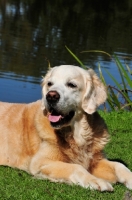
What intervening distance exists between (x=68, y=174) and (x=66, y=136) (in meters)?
0.56

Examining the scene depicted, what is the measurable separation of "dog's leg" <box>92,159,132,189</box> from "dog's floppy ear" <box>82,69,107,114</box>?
2.14 ft

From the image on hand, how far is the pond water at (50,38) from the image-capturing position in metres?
15.8

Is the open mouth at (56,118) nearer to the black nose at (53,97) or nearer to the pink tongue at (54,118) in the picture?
the pink tongue at (54,118)

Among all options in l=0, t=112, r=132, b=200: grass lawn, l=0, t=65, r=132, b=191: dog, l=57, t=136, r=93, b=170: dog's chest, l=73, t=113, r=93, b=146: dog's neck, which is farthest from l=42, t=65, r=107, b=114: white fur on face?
l=0, t=112, r=132, b=200: grass lawn

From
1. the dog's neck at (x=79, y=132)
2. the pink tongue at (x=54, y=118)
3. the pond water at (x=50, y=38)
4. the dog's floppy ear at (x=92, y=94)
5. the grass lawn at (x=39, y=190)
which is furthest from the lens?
the pond water at (x=50, y=38)

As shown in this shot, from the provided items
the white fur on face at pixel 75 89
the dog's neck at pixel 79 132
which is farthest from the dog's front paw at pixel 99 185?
the white fur on face at pixel 75 89

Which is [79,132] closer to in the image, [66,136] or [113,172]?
[66,136]

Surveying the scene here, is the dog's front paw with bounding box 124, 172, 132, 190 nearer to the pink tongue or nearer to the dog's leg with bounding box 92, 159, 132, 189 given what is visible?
the dog's leg with bounding box 92, 159, 132, 189

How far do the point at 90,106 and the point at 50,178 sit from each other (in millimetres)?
890

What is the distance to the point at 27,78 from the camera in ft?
52.5

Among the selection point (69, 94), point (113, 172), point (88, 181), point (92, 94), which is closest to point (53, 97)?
point (69, 94)

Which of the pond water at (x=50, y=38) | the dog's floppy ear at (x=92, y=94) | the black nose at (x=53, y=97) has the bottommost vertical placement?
the pond water at (x=50, y=38)

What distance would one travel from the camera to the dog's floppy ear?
572cm

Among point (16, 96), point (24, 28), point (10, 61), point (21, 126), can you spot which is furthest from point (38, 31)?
point (21, 126)
